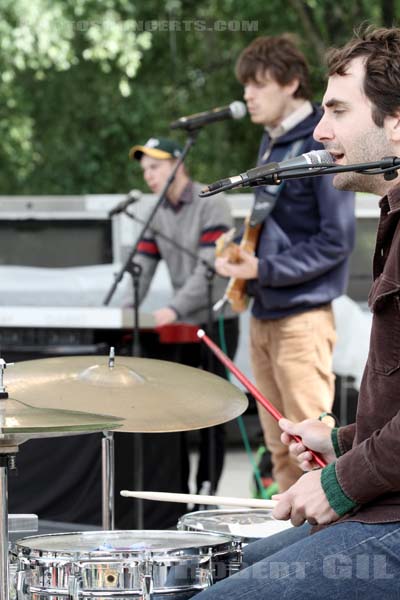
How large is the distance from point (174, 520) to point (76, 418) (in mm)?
2839

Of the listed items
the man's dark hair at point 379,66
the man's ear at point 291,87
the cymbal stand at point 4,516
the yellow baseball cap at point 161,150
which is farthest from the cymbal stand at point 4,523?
the yellow baseball cap at point 161,150

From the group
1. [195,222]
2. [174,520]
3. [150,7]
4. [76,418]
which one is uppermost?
[150,7]

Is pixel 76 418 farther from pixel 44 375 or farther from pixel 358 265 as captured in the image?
pixel 358 265

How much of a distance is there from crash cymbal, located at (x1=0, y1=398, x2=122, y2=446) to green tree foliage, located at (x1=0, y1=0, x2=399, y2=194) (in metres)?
A: 9.79

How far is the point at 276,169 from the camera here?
2.24 meters

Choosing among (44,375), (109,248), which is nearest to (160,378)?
(44,375)

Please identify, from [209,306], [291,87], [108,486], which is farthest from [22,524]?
[209,306]

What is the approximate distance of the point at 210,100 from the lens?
1297 centimetres

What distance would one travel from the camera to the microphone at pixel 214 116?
4793 mm

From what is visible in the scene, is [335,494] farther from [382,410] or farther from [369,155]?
[369,155]

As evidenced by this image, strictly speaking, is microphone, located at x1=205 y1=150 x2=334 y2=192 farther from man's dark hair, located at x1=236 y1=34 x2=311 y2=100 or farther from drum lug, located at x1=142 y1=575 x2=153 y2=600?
man's dark hair, located at x1=236 y1=34 x2=311 y2=100

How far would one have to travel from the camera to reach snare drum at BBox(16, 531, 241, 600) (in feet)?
7.50

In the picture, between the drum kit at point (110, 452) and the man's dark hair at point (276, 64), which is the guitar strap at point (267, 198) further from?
the drum kit at point (110, 452)

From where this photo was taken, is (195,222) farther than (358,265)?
No
